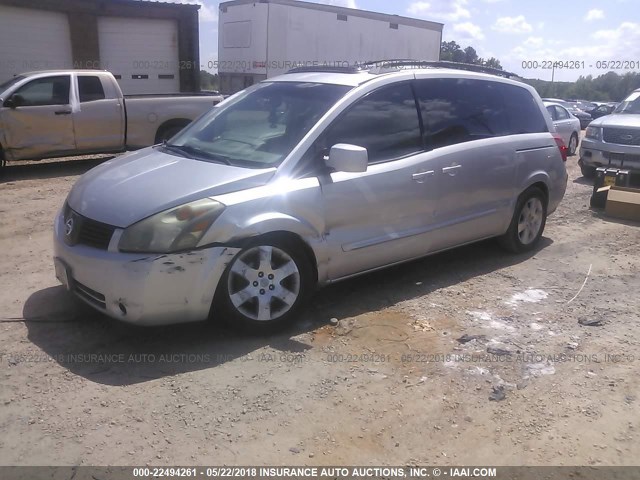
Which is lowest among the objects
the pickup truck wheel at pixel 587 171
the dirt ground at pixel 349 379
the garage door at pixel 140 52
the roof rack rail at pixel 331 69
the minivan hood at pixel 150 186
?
the dirt ground at pixel 349 379

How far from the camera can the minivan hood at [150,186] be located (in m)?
3.80

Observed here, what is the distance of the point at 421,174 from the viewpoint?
4.90 metres

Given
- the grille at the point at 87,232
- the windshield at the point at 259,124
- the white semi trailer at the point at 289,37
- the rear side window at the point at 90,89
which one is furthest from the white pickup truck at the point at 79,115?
the grille at the point at 87,232

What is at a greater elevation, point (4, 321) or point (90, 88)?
point (90, 88)

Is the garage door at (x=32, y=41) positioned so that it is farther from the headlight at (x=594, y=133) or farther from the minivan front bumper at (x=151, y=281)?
the minivan front bumper at (x=151, y=281)

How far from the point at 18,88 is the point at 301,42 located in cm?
978

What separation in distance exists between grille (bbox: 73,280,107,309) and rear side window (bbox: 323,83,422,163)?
1884 mm

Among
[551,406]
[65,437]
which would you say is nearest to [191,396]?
[65,437]

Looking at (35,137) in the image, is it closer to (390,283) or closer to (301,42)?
(390,283)

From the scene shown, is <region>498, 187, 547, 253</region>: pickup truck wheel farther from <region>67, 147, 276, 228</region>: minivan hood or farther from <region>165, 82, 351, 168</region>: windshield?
<region>67, 147, 276, 228</region>: minivan hood

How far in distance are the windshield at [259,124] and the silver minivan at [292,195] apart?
0.05 ft

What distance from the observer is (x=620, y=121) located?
34.6ft

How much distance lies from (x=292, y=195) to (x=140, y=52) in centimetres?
1658

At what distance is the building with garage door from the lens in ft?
53.9
